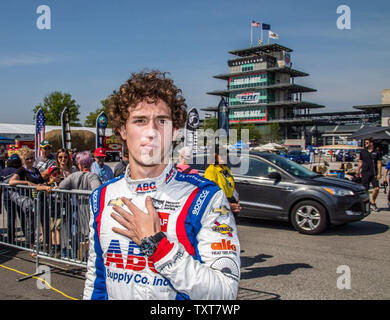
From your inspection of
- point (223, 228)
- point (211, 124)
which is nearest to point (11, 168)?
point (223, 228)

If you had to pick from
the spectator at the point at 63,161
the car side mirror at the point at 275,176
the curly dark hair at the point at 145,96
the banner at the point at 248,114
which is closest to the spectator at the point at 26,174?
the spectator at the point at 63,161

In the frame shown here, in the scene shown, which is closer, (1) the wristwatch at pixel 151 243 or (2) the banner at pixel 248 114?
(1) the wristwatch at pixel 151 243

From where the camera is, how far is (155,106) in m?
1.88

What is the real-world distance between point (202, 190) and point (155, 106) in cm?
50

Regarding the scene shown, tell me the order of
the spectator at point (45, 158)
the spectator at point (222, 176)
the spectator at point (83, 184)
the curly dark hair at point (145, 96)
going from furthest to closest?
the spectator at point (45, 158) < the spectator at point (222, 176) < the spectator at point (83, 184) < the curly dark hair at point (145, 96)

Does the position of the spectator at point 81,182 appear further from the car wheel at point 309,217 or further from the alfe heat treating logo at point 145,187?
the car wheel at point 309,217

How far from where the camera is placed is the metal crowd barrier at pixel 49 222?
5383 millimetres

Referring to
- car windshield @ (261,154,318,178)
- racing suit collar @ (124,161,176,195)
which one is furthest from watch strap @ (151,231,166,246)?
car windshield @ (261,154,318,178)

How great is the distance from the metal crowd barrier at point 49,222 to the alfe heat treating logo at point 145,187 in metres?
3.59

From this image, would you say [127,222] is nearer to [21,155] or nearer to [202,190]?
[202,190]

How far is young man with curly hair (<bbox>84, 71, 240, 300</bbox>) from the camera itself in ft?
4.90

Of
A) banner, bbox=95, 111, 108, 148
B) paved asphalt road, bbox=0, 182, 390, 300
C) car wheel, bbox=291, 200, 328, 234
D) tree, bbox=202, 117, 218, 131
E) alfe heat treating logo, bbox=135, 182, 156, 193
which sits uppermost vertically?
tree, bbox=202, 117, 218, 131

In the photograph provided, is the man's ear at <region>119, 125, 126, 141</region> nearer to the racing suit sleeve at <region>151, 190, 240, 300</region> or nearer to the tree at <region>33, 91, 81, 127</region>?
the racing suit sleeve at <region>151, 190, 240, 300</region>

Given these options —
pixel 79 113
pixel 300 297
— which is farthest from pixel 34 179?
pixel 79 113
